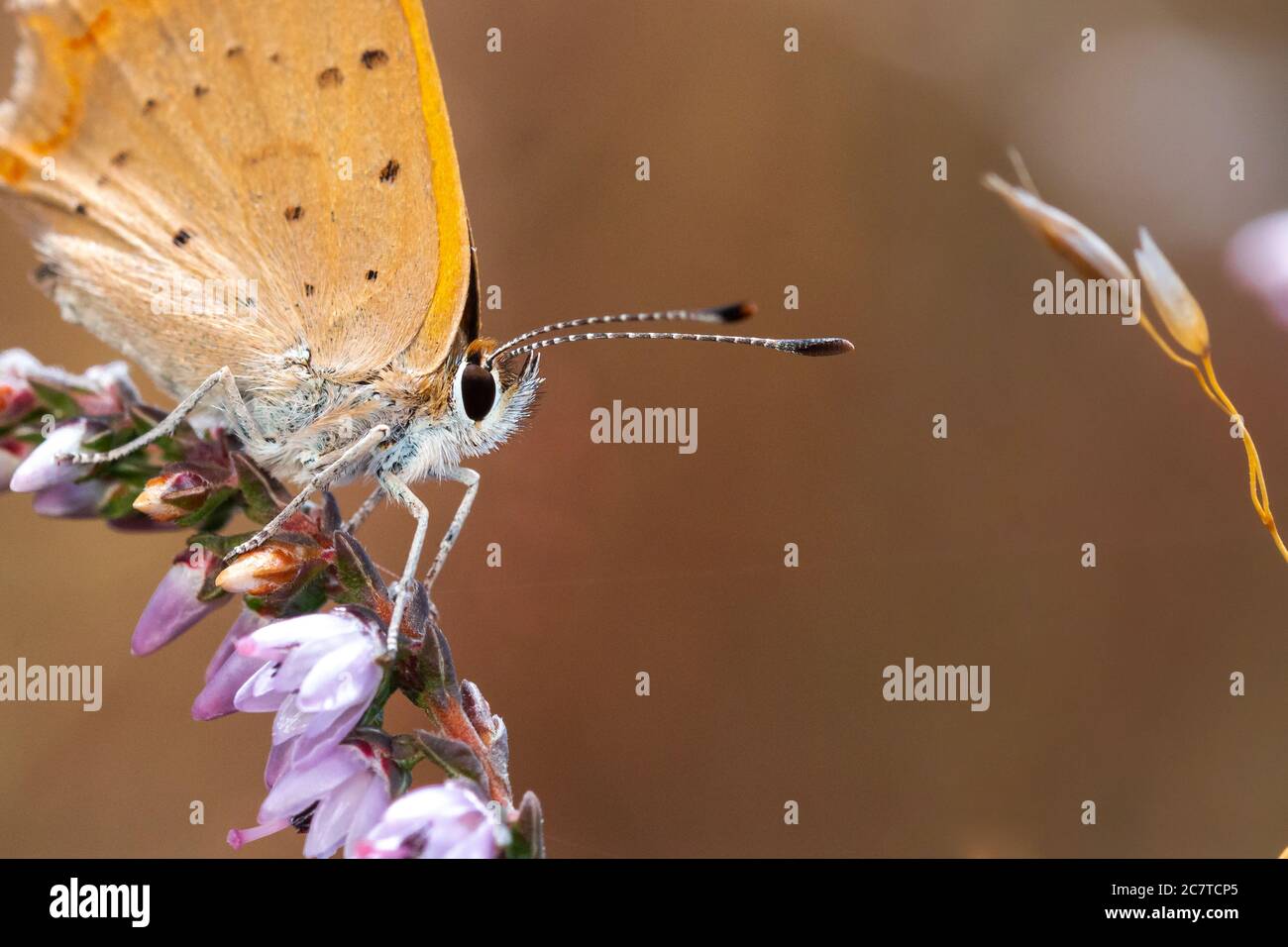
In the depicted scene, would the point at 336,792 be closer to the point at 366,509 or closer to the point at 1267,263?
the point at 366,509

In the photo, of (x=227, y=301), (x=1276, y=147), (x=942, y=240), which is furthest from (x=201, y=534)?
(x=1276, y=147)

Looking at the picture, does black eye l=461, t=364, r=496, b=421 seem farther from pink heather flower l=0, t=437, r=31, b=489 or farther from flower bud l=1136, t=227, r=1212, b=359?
flower bud l=1136, t=227, r=1212, b=359

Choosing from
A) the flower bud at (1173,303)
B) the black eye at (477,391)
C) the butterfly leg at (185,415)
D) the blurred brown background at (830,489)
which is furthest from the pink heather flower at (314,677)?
the blurred brown background at (830,489)

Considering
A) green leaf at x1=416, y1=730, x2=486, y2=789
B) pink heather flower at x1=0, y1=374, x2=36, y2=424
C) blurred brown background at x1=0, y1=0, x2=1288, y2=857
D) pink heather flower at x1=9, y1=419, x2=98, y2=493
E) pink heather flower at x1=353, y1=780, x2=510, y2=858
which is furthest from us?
blurred brown background at x1=0, y1=0, x2=1288, y2=857

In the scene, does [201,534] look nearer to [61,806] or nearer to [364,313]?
[364,313]

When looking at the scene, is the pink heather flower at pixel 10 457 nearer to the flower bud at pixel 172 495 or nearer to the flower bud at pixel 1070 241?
the flower bud at pixel 172 495

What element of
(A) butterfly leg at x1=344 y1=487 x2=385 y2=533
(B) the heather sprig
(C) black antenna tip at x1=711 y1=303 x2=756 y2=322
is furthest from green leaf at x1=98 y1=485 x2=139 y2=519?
(C) black antenna tip at x1=711 y1=303 x2=756 y2=322
